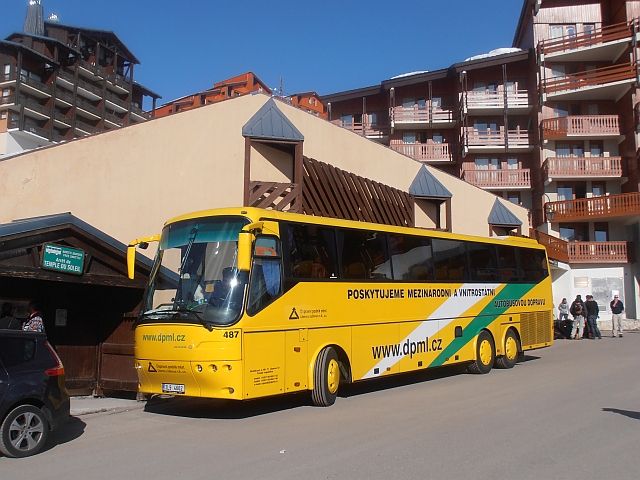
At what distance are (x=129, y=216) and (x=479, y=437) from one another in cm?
1172

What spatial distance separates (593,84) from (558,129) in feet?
12.9

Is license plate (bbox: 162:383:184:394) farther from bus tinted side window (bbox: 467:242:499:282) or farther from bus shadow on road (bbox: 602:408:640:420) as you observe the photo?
bus tinted side window (bbox: 467:242:499:282)

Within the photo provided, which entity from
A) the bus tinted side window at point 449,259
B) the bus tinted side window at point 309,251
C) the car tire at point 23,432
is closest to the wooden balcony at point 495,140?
the bus tinted side window at point 449,259

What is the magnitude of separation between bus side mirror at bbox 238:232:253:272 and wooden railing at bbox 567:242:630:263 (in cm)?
3421

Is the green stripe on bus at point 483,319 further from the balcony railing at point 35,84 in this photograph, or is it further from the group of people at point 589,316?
the balcony railing at point 35,84

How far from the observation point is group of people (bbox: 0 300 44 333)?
32.0 ft

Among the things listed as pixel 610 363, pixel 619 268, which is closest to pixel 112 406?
pixel 610 363

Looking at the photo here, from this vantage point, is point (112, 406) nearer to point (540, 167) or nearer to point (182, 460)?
point (182, 460)

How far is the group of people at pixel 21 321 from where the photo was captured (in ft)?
32.0

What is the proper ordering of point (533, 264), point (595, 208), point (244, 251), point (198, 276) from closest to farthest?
point (244, 251), point (198, 276), point (533, 264), point (595, 208)

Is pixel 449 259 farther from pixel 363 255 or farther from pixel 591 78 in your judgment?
pixel 591 78

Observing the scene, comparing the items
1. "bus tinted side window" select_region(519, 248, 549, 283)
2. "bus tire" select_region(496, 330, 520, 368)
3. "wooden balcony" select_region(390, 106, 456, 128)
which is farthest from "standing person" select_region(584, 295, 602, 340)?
"wooden balcony" select_region(390, 106, 456, 128)

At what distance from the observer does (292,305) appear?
9.65 m

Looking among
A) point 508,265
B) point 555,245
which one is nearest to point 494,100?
point 555,245
